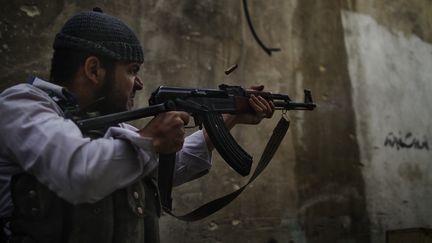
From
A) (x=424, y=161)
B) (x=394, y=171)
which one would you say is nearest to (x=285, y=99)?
(x=394, y=171)

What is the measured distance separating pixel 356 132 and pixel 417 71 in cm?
146

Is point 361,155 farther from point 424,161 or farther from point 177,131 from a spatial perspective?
point 177,131

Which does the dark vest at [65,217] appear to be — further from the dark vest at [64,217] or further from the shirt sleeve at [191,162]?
the shirt sleeve at [191,162]

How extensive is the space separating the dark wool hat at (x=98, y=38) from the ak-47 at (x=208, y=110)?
0.19 meters

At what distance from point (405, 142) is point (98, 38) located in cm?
414

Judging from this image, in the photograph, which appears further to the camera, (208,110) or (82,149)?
(208,110)

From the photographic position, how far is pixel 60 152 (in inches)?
44.1

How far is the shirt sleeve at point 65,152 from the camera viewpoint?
112cm

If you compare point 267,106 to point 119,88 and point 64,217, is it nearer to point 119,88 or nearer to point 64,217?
point 119,88

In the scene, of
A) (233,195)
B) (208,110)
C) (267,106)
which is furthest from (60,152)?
(267,106)

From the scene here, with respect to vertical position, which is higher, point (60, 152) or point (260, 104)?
point (260, 104)

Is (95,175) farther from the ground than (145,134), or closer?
closer

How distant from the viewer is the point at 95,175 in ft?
3.71

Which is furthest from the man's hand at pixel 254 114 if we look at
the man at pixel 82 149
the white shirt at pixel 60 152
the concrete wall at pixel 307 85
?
the concrete wall at pixel 307 85
